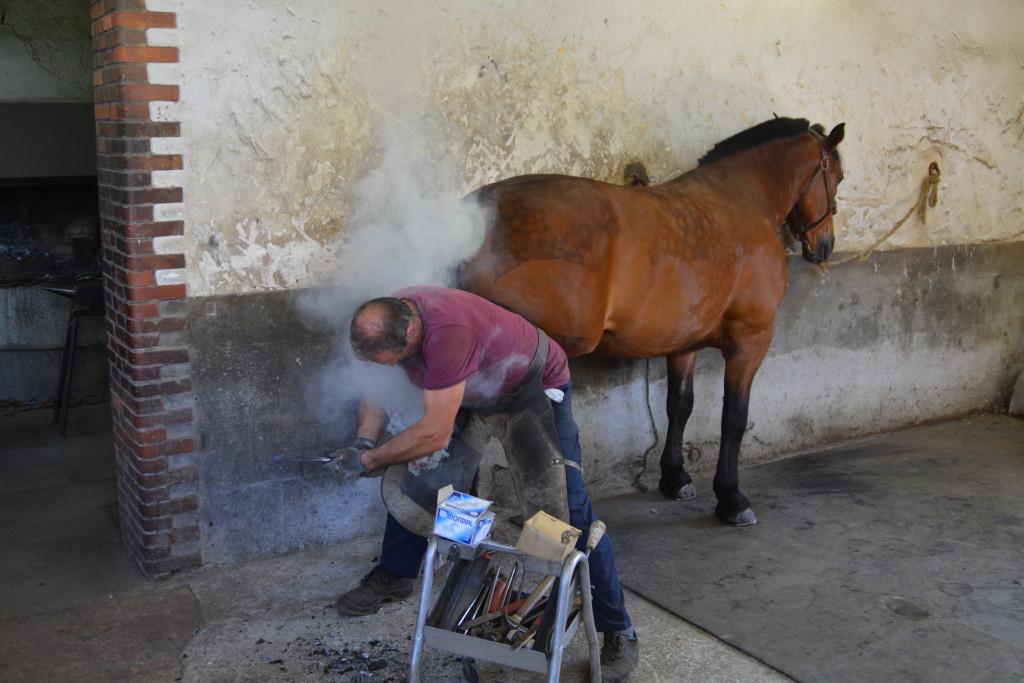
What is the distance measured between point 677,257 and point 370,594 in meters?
2.13

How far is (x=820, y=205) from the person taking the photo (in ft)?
17.8

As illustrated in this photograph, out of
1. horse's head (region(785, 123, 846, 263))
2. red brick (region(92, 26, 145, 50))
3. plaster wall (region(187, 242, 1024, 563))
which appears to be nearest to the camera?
red brick (region(92, 26, 145, 50))

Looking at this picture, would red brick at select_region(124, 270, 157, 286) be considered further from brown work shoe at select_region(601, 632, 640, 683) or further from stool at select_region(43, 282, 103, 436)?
stool at select_region(43, 282, 103, 436)

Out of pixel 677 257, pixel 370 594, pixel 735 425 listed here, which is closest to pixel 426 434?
pixel 370 594

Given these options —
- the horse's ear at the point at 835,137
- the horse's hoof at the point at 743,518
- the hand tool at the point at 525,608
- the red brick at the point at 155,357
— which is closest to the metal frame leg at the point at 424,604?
the hand tool at the point at 525,608

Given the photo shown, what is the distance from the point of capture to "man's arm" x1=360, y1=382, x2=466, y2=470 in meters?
3.03

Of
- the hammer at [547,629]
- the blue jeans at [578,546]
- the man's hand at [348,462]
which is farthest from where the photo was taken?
the blue jeans at [578,546]

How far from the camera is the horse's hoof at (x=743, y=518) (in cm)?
493

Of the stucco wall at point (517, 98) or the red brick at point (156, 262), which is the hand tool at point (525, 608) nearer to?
the stucco wall at point (517, 98)

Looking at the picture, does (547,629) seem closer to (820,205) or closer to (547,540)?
(547,540)

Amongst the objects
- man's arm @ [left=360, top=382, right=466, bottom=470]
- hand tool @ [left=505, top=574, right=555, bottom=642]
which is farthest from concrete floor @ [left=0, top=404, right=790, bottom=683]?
man's arm @ [left=360, top=382, right=466, bottom=470]

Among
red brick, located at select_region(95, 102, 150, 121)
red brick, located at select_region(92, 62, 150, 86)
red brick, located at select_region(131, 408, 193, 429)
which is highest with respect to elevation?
red brick, located at select_region(92, 62, 150, 86)

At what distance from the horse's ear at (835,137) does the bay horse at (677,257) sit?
0.04ft

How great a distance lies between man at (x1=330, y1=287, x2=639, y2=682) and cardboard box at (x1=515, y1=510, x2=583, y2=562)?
0.43 metres
